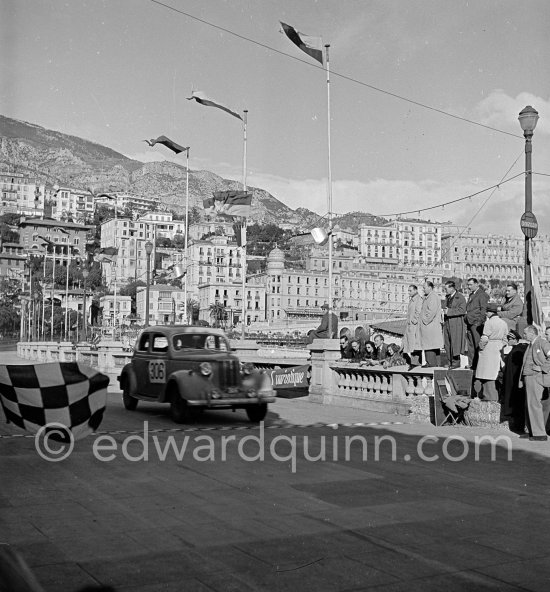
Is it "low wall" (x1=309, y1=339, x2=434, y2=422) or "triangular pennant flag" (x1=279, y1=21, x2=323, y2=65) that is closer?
"low wall" (x1=309, y1=339, x2=434, y2=422)

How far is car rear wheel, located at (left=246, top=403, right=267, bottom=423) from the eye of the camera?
1425 centimetres

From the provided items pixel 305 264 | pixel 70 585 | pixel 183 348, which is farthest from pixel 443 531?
pixel 305 264

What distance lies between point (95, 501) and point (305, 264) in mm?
161173

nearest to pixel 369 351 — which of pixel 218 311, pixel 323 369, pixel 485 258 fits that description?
pixel 323 369

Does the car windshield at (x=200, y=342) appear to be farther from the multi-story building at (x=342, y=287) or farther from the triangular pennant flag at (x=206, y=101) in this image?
the multi-story building at (x=342, y=287)

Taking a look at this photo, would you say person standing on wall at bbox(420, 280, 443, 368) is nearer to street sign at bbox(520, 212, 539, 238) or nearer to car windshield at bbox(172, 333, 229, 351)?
street sign at bbox(520, 212, 539, 238)

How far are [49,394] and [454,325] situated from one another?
943 centimetres

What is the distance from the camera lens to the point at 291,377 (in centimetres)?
2006

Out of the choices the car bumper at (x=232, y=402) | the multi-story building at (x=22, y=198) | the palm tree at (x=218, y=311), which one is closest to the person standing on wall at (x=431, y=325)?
the car bumper at (x=232, y=402)

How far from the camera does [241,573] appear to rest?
5262 mm

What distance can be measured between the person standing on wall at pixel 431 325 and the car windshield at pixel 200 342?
4.10 metres

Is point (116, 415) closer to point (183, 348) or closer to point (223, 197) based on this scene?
point (183, 348)

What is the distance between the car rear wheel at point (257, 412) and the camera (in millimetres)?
14250

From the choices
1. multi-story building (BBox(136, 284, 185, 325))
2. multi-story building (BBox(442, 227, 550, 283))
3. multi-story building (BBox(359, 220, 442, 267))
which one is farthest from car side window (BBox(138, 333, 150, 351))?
multi-story building (BBox(359, 220, 442, 267))
